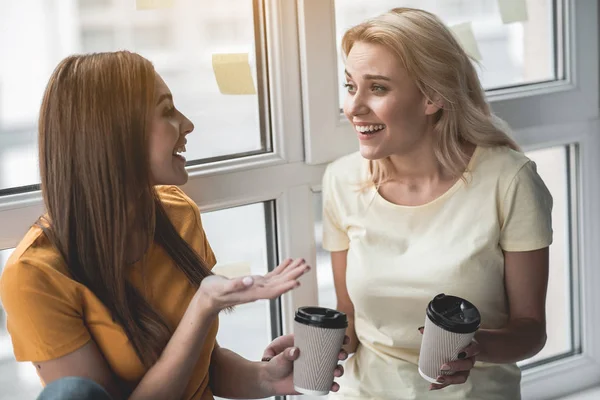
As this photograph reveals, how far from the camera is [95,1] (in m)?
1.58

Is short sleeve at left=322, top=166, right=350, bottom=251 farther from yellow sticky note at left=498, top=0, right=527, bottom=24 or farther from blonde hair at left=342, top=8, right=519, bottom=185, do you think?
yellow sticky note at left=498, top=0, right=527, bottom=24

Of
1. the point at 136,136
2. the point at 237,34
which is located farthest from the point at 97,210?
the point at 237,34

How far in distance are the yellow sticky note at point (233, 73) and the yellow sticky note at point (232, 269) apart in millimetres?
353

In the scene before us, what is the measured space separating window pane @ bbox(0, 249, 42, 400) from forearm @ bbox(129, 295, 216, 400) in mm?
339

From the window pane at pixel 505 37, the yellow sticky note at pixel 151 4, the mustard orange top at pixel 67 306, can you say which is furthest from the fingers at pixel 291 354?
the window pane at pixel 505 37

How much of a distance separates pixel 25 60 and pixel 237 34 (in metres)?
0.43

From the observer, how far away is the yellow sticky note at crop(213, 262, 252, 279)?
5.93 feet

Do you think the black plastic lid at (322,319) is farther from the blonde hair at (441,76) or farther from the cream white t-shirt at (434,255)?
the blonde hair at (441,76)

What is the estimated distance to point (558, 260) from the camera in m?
2.31

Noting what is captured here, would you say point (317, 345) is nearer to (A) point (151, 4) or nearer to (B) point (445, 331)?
(B) point (445, 331)

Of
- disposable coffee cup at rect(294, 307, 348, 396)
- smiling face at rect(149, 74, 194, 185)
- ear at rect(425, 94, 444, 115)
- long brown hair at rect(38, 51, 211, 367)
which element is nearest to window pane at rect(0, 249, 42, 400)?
long brown hair at rect(38, 51, 211, 367)

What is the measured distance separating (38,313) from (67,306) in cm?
5

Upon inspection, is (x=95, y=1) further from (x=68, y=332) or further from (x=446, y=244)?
(x=446, y=244)

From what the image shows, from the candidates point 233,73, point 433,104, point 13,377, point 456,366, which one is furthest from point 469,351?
point 13,377
